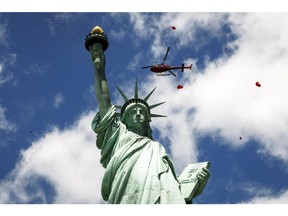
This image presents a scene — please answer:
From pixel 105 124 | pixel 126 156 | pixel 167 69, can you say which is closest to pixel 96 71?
pixel 105 124

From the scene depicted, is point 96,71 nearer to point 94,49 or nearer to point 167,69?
point 94,49

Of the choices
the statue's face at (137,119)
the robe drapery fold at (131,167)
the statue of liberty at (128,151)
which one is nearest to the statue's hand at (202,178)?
the statue of liberty at (128,151)

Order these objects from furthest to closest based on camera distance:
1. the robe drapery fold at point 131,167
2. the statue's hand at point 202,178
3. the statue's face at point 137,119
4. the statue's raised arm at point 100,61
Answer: the statue's raised arm at point 100,61 < the statue's face at point 137,119 < the statue's hand at point 202,178 < the robe drapery fold at point 131,167

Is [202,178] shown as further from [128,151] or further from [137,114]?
[137,114]

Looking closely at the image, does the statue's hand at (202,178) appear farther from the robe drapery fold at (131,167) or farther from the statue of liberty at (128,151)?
the robe drapery fold at (131,167)

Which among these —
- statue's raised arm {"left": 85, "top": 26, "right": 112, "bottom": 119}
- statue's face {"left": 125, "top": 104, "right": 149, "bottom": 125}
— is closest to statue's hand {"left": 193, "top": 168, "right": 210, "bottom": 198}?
statue's face {"left": 125, "top": 104, "right": 149, "bottom": 125}

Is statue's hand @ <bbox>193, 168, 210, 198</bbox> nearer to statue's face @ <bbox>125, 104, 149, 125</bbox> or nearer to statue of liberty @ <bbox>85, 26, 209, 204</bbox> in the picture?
statue of liberty @ <bbox>85, 26, 209, 204</bbox>

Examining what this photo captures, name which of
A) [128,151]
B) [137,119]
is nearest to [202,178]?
[128,151]
